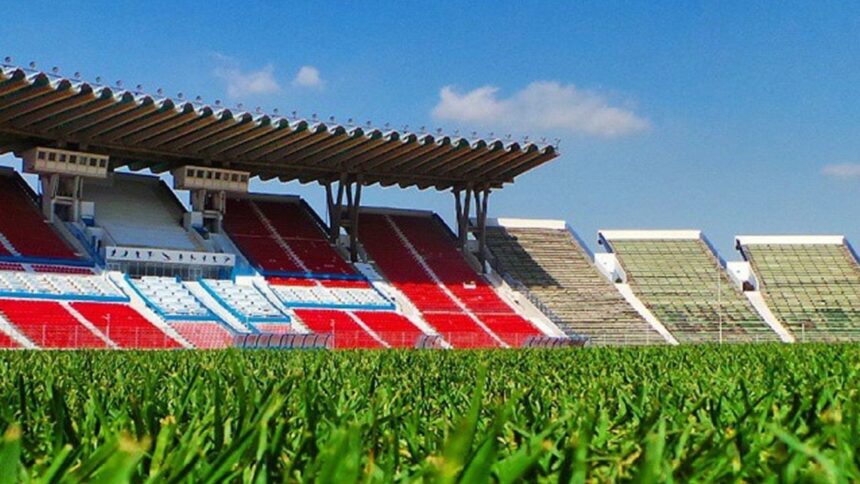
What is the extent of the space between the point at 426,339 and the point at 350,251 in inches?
645

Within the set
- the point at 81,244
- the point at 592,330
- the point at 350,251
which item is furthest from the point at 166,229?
the point at 592,330

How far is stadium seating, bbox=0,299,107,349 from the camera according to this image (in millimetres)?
38000

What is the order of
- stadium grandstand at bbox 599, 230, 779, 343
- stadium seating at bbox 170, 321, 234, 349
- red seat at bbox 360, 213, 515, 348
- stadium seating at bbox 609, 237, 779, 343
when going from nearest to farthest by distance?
1. stadium seating at bbox 170, 321, 234, 349
2. red seat at bbox 360, 213, 515, 348
3. stadium seating at bbox 609, 237, 779, 343
4. stadium grandstand at bbox 599, 230, 779, 343

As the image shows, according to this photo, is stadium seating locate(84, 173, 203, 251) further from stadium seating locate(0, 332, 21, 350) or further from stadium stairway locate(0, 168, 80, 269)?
stadium seating locate(0, 332, 21, 350)

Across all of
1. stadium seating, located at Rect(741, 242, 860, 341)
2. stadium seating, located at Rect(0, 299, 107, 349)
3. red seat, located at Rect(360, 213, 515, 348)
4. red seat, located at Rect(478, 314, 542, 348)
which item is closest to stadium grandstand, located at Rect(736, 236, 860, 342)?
stadium seating, located at Rect(741, 242, 860, 341)

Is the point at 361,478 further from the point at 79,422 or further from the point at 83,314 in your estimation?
the point at 83,314

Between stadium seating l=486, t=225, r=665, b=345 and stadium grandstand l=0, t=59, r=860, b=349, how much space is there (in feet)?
0.50

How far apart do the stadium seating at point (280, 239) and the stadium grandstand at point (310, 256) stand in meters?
0.13

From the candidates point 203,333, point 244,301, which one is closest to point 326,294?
point 244,301

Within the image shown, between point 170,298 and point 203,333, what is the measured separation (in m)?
4.00

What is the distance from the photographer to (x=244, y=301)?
4906 cm

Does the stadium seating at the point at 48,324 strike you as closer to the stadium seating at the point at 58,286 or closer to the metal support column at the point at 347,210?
the stadium seating at the point at 58,286

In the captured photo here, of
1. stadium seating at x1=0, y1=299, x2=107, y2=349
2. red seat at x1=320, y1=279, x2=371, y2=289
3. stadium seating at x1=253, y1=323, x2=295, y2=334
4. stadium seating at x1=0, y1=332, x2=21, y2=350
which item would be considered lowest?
stadium seating at x1=0, y1=332, x2=21, y2=350

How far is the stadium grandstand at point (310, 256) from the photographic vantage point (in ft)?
145
